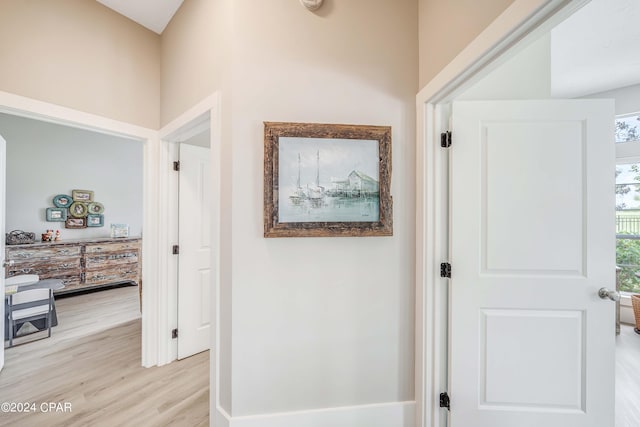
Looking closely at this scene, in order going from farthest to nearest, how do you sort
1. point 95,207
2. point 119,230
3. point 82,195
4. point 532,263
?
point 119,230 < point 95,207 < point 82,195 < point 532,263

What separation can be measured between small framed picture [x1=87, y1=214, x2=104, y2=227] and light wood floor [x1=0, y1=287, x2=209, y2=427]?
8.02 feet

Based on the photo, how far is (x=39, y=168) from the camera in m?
4.53

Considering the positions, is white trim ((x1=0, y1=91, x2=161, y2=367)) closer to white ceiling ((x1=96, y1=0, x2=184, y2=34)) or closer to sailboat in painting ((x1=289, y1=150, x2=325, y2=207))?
white ceiling ((x1=96, y1=0, x2=184, y2=34))

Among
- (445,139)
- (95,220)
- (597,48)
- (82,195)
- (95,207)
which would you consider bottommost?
(95,220)

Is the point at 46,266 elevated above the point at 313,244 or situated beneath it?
situated beneath

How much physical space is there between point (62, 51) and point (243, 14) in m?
1.40

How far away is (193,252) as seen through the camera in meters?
2.54

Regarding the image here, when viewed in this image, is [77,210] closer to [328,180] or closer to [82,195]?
[82,195]

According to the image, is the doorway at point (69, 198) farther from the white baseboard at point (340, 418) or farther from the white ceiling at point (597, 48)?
the white ceiling at point (597, 48)

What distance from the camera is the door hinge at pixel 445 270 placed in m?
1.54

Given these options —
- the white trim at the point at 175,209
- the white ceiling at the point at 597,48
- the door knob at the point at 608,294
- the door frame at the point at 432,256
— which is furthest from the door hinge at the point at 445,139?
the white ceiling at the point at 597,48

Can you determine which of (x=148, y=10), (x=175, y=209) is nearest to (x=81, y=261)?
(x=175, y=209)

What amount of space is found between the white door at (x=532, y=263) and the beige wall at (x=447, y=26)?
0.97ft

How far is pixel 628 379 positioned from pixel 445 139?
2603 mm
